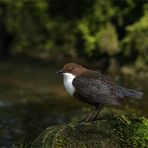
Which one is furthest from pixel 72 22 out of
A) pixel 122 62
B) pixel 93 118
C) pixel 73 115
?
pixel 93 118

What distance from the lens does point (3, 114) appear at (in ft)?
36.2

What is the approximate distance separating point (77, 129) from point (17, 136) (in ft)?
13.5

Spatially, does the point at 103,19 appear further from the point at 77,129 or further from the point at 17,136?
the point at 77,129

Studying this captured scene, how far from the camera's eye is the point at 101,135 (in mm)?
5461

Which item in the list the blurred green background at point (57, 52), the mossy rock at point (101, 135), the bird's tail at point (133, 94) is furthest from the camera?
the blurred green background at point (57, 52)

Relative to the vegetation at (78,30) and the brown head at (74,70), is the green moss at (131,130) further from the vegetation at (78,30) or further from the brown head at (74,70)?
the vegetation at (78,30)

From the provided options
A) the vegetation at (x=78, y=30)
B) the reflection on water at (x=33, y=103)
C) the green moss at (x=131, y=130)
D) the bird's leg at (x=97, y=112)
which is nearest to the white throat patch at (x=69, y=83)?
the bird's leg at (x=97, y=112)

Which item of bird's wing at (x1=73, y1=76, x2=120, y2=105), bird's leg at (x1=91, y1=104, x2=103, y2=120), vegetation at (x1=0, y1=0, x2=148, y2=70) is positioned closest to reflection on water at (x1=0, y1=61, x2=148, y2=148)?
vegetation at (x1=0, y1=0, x2=148, y2=70)

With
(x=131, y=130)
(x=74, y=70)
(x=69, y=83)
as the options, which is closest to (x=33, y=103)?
(x=74, y=70)

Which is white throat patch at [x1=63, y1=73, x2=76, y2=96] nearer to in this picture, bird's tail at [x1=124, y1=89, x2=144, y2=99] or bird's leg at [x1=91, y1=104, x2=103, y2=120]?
bird's leg at [x1=91, y1=104, x2=103, y2=120]

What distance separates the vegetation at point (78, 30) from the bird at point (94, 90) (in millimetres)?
9256

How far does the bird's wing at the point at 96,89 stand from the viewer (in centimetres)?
577

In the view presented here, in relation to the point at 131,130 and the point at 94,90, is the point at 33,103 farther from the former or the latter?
the point at 131,130

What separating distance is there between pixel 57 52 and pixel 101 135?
490 inches
